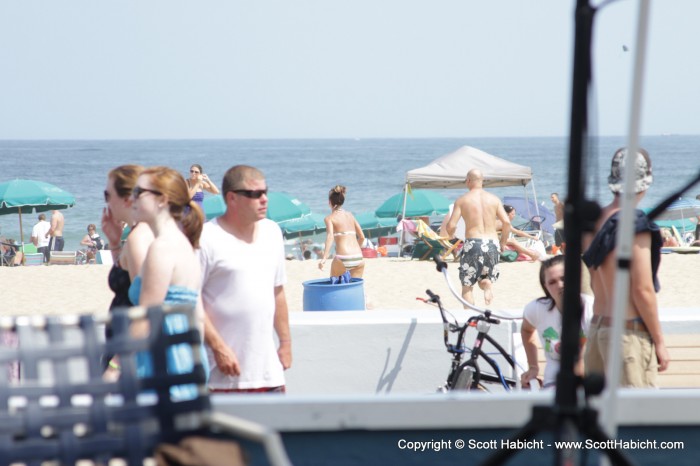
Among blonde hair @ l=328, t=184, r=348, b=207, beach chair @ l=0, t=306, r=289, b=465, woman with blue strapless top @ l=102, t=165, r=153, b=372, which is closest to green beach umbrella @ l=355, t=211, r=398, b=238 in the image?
blonde hair @ l=328, t=184, r=348, b=207

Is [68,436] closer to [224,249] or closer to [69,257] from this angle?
[224,249]

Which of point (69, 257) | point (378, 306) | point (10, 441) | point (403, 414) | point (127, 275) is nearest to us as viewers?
point (10, 441)

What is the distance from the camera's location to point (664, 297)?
12.5 meters

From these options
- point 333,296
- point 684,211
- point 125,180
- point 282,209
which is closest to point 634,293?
point 125,180

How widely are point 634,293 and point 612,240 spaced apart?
235 millimetres

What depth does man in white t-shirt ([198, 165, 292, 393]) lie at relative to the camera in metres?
3.83

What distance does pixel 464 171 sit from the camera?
75.0ft

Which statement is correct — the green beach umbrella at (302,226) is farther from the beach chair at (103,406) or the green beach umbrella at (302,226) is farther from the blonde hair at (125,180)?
the beach chair at (103,406)

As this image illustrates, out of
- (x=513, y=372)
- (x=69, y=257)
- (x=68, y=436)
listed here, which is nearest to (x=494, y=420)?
(x=68, y=436)

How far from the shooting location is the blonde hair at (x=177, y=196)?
3.30 metres

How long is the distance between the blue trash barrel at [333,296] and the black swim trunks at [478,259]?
12.3 feet

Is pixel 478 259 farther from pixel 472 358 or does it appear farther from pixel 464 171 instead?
pixel 464 171

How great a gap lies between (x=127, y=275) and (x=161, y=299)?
540mm

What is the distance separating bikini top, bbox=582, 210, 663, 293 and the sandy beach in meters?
7.32
